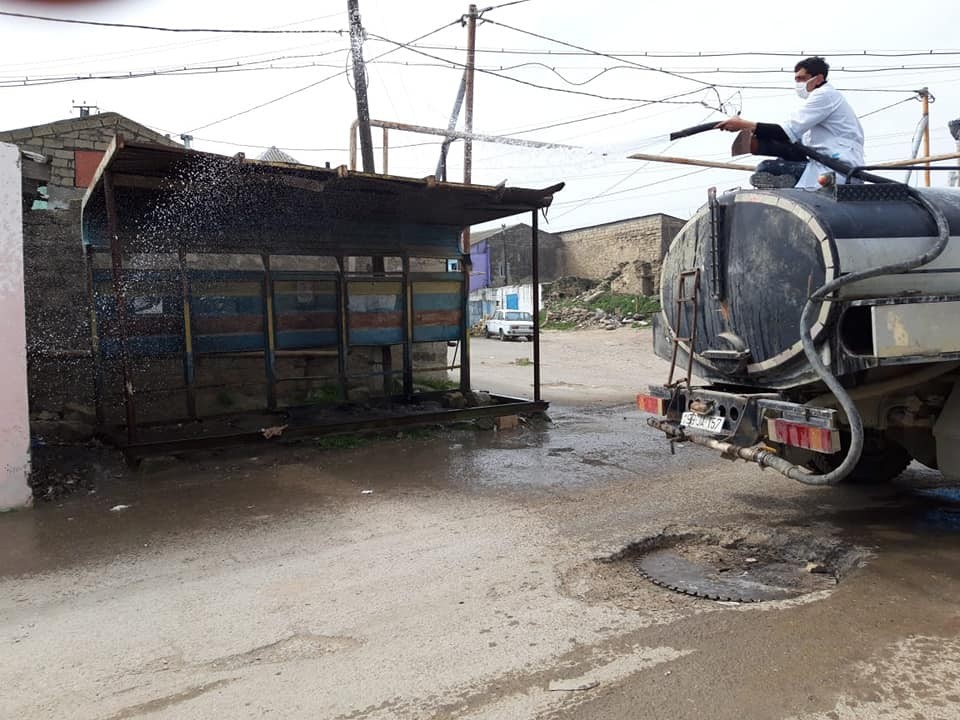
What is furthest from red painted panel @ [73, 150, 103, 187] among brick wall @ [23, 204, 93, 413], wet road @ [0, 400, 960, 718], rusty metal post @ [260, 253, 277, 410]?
wet road @ [0, 400, 960, 718]

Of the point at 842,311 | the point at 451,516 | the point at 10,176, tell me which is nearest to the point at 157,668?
the point at 451,516

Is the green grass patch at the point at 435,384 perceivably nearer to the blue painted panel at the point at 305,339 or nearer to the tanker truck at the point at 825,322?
the blue painted panel at the point at 305,339

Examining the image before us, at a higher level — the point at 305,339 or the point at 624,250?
the point at 624,250

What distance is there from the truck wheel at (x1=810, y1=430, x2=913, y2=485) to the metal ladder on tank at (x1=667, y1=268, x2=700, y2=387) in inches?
50.5

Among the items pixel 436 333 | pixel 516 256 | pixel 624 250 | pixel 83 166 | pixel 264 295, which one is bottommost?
pixel 436 333

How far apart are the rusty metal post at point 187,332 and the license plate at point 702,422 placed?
562 centimetres

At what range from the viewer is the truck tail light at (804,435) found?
407 centimetres

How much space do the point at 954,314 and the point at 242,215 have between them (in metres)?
7.18

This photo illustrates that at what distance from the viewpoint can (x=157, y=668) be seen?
3.10 meters

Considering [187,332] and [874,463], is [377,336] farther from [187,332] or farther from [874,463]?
[874,463]

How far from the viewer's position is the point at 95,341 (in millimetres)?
7578

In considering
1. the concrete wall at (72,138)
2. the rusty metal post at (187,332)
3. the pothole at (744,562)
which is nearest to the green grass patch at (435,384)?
the rusty metal post at (187,332)

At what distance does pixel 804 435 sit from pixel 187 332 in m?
6.52

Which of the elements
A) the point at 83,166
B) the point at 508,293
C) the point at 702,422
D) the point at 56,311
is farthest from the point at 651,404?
the point at 508,293
